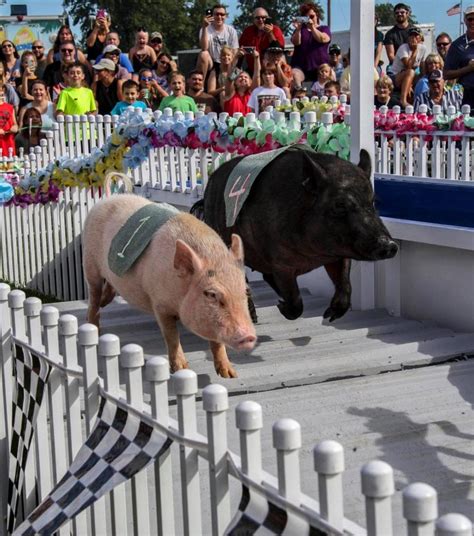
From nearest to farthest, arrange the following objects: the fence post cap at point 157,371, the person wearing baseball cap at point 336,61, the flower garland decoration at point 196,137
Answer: the fence post cap at point 157,371, the flower garland decoration at point 196,137, the person wearing baseball cap at point 336,61

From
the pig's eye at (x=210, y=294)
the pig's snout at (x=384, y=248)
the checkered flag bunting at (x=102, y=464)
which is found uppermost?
the pig's snout at (x=384, y=248)

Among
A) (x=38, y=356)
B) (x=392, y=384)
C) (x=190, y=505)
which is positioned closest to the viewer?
(x=190, y=505)

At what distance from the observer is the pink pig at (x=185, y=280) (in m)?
4.95

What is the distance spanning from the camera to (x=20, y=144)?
1366cm

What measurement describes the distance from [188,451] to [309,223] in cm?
330

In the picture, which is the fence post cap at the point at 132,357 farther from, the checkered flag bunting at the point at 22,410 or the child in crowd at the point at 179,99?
the child in crowd at the point at 179,99

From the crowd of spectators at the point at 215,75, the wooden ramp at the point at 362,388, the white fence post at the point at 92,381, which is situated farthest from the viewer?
the crowd of spectators at the point at 215,75

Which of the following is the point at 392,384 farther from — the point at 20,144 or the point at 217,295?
the point at 20,144

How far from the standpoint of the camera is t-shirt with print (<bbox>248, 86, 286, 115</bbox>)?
473 inches

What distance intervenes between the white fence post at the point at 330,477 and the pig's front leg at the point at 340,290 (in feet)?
13.8

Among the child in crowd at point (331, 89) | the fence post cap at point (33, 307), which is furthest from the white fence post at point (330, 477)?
the child in crowd at point (331, 89)

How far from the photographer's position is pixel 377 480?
181cm

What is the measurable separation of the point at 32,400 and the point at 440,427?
213 cm

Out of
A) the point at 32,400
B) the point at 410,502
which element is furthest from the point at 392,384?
the point at 410,502
